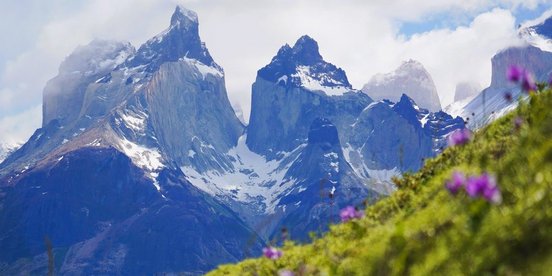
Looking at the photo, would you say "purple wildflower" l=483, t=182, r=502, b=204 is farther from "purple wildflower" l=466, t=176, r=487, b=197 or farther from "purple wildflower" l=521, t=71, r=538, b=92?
"purple wildflower" l=521, t=71, r=538, b=92

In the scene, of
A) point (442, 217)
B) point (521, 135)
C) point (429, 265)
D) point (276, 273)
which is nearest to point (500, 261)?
point (429, 265)

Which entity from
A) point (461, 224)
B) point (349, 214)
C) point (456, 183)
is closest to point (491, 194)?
point (456, 183)

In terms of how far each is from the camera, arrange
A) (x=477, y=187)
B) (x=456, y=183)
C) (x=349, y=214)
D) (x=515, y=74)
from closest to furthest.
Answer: (x=477, y=187) → (x=456, y=183) → (x=515, y=74) → (x=349, y=214)

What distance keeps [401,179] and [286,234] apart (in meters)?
2.45

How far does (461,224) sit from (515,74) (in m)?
2.22

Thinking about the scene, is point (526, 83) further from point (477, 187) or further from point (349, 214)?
point (349, 214)

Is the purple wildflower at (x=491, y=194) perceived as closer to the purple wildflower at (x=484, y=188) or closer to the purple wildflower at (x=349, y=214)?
the purple wildflower at (x=484, y=188)

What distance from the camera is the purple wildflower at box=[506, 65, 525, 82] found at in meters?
10.6

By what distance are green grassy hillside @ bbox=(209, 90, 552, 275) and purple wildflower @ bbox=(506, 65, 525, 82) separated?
35.9 inches

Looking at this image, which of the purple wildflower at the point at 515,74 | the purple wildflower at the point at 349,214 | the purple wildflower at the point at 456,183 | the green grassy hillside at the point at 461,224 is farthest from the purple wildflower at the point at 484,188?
the purple wildflower at the point at 349,214

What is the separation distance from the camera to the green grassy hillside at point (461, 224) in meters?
8.52

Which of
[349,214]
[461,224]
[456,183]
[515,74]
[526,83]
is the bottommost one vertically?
[461,224]

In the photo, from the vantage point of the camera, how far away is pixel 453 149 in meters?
15.3

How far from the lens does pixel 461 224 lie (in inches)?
383
